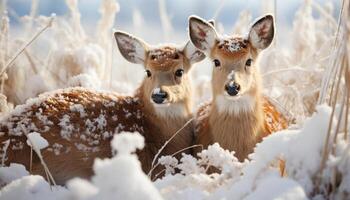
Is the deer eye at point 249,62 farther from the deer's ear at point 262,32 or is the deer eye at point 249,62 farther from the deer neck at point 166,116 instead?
the deer neck at point 166,116

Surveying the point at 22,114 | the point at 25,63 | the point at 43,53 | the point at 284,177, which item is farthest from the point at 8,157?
the point at 43,53

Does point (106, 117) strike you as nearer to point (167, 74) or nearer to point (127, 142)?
point (167, 74)

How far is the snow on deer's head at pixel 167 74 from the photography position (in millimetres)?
5418

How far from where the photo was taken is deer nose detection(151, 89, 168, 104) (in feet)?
17.3

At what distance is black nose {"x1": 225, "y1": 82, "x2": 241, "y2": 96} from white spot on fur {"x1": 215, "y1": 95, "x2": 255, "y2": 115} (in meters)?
0.27

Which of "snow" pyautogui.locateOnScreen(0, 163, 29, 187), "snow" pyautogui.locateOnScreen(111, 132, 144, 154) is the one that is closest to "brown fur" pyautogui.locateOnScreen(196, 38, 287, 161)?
"snow" pyautogui.locateOnScreen(0, 163, 29, 187)

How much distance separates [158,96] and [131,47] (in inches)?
36.4

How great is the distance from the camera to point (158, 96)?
527 centimetres

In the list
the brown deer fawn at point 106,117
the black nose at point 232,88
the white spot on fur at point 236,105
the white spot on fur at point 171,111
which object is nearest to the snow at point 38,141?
the brown deer fawn at point 106,117

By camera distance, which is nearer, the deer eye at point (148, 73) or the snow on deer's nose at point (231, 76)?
the snow on deer's nose at point (231, 76)

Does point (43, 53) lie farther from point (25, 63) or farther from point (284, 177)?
point (284, 177)

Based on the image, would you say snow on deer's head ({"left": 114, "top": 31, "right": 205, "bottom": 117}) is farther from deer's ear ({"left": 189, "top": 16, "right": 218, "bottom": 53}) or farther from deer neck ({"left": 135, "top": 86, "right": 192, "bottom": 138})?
deer's ear ({"left": 189, "top": 16, "right": 218, "bottom": 53})

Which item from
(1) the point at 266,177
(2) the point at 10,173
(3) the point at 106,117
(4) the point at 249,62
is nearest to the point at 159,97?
(3) the point at 106,117

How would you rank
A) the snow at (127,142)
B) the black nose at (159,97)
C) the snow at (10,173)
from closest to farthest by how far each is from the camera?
the snow at (127,142)
the snow at (10,173)
the black nose at (159,97)
